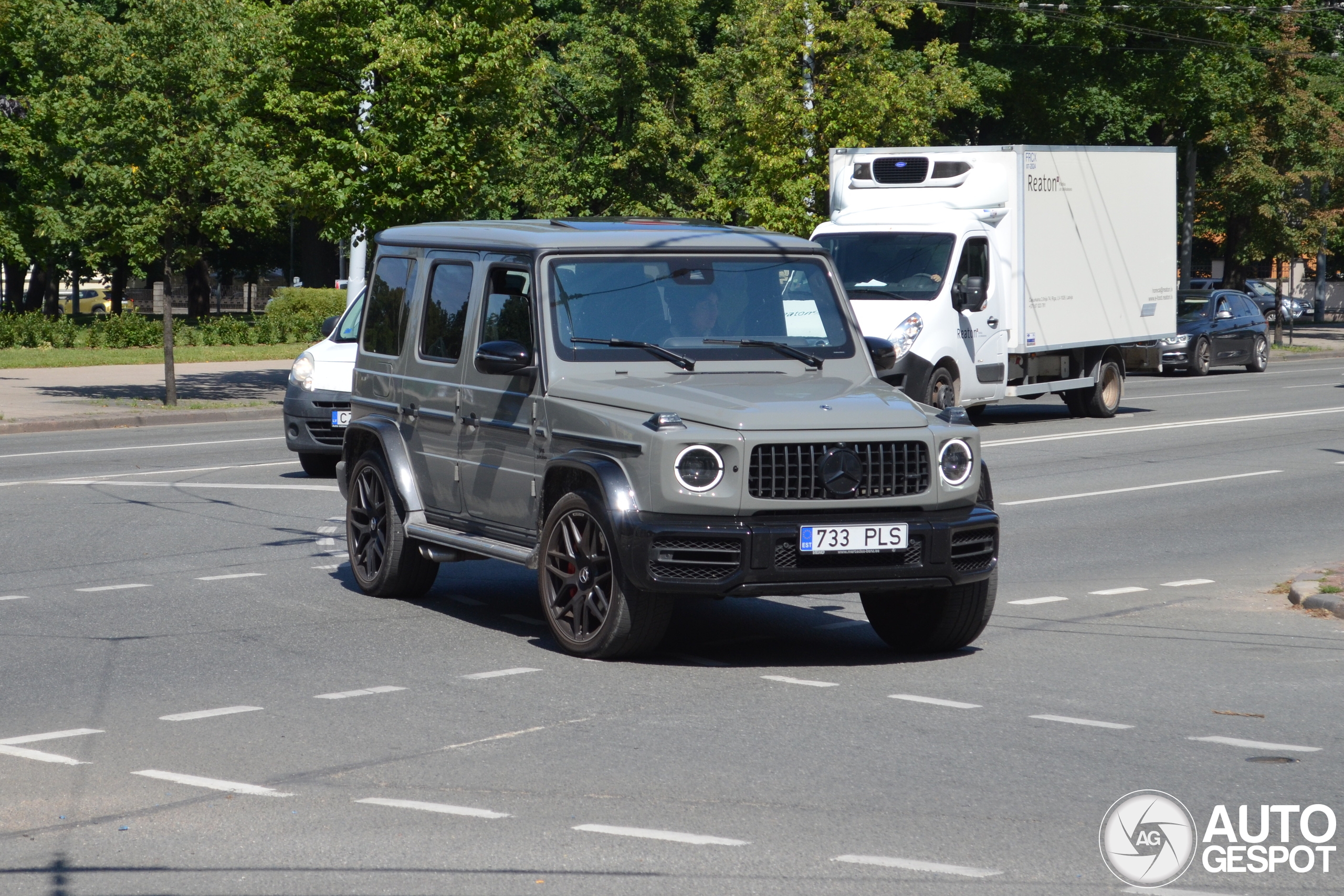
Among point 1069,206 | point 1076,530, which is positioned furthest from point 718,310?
point 1069,206

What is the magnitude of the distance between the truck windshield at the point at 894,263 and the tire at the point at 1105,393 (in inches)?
162

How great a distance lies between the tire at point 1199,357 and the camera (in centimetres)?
3438

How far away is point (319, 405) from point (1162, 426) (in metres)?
11.2

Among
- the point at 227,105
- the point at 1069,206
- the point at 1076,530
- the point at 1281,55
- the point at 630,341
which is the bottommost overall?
the point at 1076,530

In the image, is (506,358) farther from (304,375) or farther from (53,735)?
(304,375)

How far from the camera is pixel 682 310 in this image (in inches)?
340

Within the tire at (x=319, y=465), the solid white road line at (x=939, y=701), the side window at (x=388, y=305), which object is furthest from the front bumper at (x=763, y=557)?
the tire at (x=319, y=465)

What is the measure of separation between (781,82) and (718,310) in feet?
73.8

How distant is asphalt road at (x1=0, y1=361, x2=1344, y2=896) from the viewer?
495 centimetres

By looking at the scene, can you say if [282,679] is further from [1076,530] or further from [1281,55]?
[1281,55]

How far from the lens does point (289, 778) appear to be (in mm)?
5848

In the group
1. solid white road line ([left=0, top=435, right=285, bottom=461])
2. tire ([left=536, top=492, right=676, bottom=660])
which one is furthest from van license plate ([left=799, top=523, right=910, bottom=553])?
solid white road line ([left=0, top=435, right=285, bottom=461])

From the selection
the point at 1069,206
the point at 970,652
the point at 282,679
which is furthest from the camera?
the point at 1069,206

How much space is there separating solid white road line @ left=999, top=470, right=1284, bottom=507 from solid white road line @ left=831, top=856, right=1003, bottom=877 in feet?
→ 30.6
